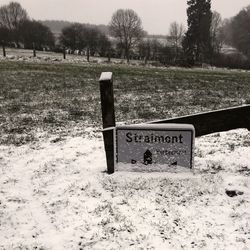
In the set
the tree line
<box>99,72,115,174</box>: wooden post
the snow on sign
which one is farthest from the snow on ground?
the tree line

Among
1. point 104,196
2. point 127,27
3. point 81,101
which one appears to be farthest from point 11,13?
point 104,196

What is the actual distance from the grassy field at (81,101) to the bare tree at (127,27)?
51.5 metres

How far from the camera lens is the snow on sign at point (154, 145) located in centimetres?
473

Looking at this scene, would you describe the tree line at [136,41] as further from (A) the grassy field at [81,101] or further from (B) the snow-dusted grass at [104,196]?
(B) the snow-dusted grass at [104,196]

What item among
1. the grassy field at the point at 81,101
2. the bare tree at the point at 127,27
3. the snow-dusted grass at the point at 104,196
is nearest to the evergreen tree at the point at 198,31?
the bare tree at the point at 127,27

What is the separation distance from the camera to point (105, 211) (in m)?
4.16

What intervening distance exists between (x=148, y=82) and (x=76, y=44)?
4050 cm

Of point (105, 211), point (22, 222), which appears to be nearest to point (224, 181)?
point (105, 211)

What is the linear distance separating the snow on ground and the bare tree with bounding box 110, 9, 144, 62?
61.3 meters

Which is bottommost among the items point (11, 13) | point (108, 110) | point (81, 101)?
point (81, 101)

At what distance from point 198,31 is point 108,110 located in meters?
55.6

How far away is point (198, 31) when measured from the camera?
56.9 m

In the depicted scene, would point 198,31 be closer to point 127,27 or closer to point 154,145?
point 127,27

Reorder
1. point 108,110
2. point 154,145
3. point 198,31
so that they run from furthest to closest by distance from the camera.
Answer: point 198,31 → point 154,145 → point 108,110
